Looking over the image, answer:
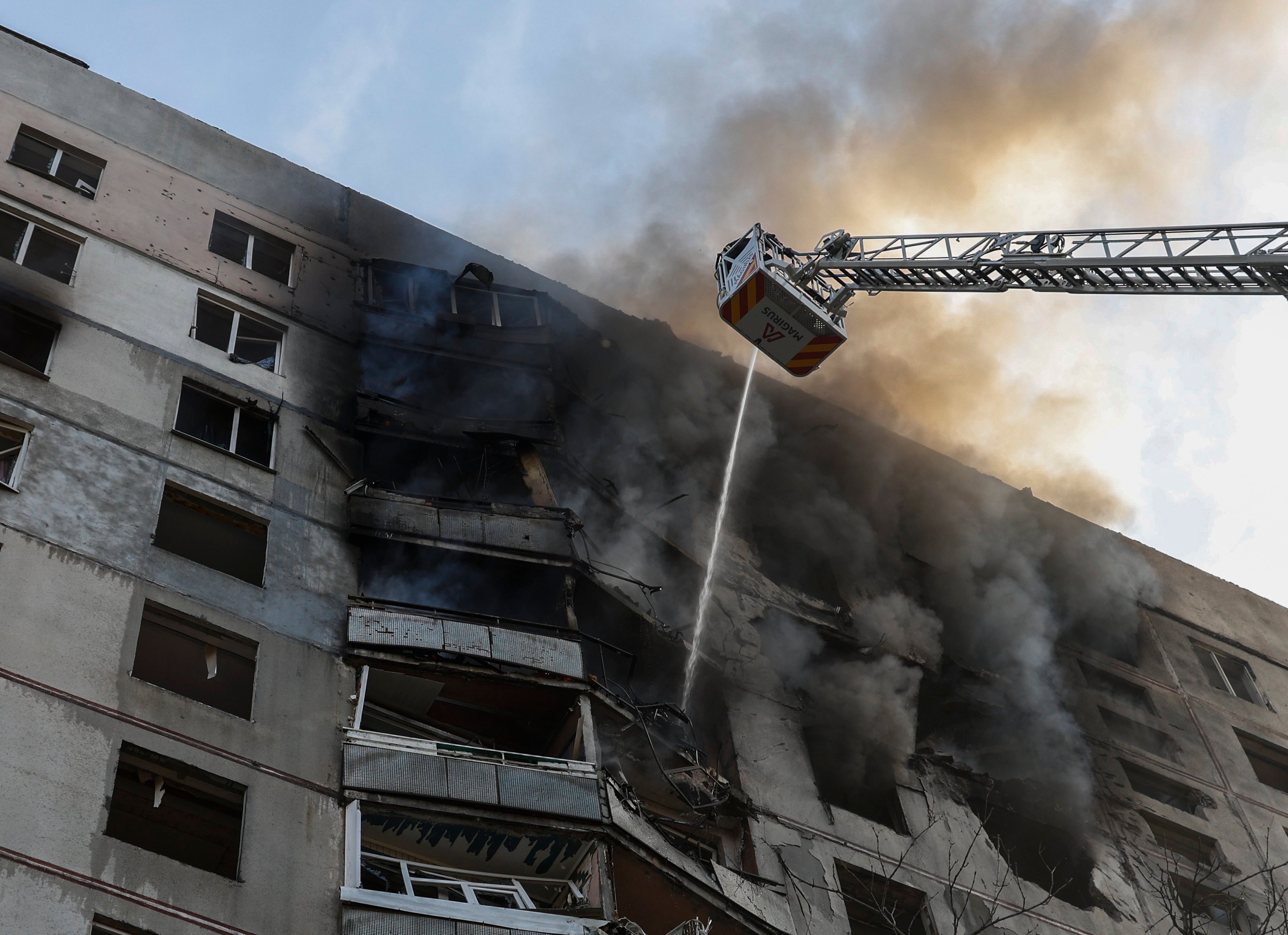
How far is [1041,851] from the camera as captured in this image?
2191cm

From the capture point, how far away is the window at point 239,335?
19859mm

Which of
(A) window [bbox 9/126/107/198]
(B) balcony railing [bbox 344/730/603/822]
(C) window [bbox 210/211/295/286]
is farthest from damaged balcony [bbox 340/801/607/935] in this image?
(A) window [bbox 9/126/107/198]

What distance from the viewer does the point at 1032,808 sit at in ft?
74.6

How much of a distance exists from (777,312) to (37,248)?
35.8 ft

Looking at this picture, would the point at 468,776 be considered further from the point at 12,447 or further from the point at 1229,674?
the point at 1229,674

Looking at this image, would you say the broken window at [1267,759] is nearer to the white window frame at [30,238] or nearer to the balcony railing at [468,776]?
the balcony railing at [468,776]

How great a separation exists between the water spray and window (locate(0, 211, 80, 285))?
10.3 metres

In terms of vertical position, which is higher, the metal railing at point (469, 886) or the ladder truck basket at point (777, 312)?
the ladder truck basket at point (777, 312)

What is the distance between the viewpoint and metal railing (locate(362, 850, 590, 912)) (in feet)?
44.8

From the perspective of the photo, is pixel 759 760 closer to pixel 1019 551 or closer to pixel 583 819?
pixel 583 819

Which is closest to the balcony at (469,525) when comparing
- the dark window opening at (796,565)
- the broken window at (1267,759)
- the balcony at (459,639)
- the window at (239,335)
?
the balcony at (459,639)

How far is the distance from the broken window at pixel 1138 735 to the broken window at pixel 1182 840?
1968 millimetres

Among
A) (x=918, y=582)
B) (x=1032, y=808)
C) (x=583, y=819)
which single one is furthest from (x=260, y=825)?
(x=918, y=582)

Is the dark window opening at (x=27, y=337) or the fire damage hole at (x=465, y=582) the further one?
the fire damage hole at (x=465, y=582)
